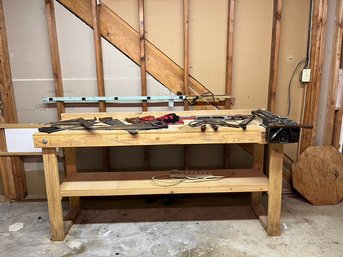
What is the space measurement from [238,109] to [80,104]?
62.6 inches

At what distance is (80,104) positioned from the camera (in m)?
2.60

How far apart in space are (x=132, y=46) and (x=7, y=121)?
1440 mm

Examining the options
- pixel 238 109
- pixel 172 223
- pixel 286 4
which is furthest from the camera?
pixel 238 109

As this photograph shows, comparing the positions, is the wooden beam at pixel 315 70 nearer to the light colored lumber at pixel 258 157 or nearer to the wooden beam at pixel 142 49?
the light colored lumber at pixel 258 157

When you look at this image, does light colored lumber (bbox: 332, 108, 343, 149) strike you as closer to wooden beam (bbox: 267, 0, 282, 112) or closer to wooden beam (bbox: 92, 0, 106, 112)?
wooden beam (bbox: 267, 0, 282, 112)

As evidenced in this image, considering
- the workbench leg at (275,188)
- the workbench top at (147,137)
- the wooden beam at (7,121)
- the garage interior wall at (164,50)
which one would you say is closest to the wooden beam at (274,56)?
the garage interior wall at (164,50)

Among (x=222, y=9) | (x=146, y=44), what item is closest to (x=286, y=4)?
(x=222, y=9)

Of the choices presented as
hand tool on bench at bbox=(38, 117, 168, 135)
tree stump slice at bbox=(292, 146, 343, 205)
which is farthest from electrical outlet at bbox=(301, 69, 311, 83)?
hand tool on bench at bbox=(38, 117, 168, 135)

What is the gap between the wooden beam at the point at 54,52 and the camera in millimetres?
2373

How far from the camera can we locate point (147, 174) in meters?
2.27

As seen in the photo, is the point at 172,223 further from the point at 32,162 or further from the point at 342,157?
the point at 342,157

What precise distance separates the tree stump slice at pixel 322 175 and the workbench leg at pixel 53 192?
2.26m

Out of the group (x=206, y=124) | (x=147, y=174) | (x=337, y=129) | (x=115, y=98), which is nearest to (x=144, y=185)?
(x=147, y=174)

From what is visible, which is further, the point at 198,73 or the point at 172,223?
the point at 198,73
